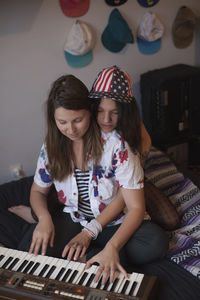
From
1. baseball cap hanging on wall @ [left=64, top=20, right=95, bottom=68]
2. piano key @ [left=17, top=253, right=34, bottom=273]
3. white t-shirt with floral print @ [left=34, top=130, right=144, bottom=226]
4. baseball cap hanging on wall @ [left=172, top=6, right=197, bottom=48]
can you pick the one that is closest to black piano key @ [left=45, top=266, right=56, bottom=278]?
piano key @ [left=17, top=253, right=34, bottom=273]

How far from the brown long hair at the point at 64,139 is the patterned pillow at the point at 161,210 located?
1.50 feet

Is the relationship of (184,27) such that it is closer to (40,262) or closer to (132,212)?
(132,212)

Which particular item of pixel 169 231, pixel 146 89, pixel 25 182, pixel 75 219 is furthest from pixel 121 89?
pixel 146 89

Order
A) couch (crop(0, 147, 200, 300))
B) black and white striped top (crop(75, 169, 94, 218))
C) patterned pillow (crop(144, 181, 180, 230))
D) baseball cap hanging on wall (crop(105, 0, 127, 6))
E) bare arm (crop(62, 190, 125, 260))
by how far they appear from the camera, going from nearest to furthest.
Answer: bare arm (crop(62, 190, 125, 260)) < couch (crop(0, 147, 200, 300)) < black and white striped top (crop(75, 169, 94, 218)) < patterned pillow (crop(144, 181, 180, 230)) < baseball cap hanging on wall (crop(105, 0, 127, 6))

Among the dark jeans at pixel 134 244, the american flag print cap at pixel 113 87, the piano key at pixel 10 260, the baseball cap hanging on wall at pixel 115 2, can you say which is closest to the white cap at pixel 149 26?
the baseball cap hanging on wall at pixel 115 2

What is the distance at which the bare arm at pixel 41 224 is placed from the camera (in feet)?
4.83

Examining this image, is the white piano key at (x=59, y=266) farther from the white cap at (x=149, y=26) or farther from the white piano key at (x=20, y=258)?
the white cap at (x=149, y=26)

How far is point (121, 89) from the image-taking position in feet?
5.29

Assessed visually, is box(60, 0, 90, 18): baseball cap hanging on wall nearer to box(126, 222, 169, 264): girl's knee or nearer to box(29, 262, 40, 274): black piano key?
box(126, 222, 169, 264): girl's knee

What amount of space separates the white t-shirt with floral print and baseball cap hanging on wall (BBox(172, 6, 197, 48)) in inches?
70.2

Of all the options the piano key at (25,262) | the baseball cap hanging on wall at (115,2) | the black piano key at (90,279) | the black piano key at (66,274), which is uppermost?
the baseball cap hanging on wall at (115,2)

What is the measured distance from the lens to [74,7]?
2549mm

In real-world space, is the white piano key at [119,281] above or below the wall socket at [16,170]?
above

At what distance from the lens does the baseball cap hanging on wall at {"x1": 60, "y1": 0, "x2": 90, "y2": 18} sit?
251 cm
